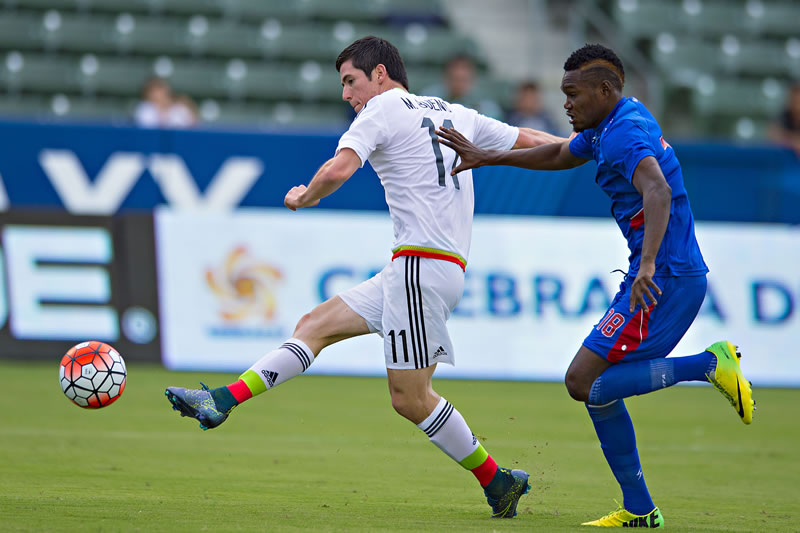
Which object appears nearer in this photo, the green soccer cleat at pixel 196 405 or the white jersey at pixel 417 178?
the green soccer cleat at pixel 196 405

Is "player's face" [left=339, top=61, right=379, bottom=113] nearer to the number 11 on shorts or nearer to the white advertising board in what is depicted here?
the number 11 on shorts

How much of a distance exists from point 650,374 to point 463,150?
1.43 meters

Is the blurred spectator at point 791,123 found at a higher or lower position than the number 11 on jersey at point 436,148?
lower

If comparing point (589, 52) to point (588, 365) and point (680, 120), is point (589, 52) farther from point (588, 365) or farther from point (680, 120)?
point (680, 120)

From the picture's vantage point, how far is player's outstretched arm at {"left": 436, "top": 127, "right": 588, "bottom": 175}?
18.2 feet

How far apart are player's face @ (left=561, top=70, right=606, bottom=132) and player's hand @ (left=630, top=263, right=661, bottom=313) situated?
0.80 m

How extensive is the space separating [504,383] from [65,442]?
207 inches

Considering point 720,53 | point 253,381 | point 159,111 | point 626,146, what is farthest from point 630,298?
point 720,53

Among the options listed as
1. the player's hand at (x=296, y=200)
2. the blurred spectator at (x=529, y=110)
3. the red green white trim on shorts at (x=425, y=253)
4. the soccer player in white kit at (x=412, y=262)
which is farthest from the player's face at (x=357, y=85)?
the blurred spectator at (x=529, y=110)

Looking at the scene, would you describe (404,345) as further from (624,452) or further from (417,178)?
(624,452)

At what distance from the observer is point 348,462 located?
286 inches

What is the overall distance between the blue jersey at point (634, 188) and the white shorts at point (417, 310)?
0.90 m

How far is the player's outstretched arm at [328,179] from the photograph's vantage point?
5250mm

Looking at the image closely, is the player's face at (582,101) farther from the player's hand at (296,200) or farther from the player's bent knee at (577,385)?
the player's hand at (296,200)
